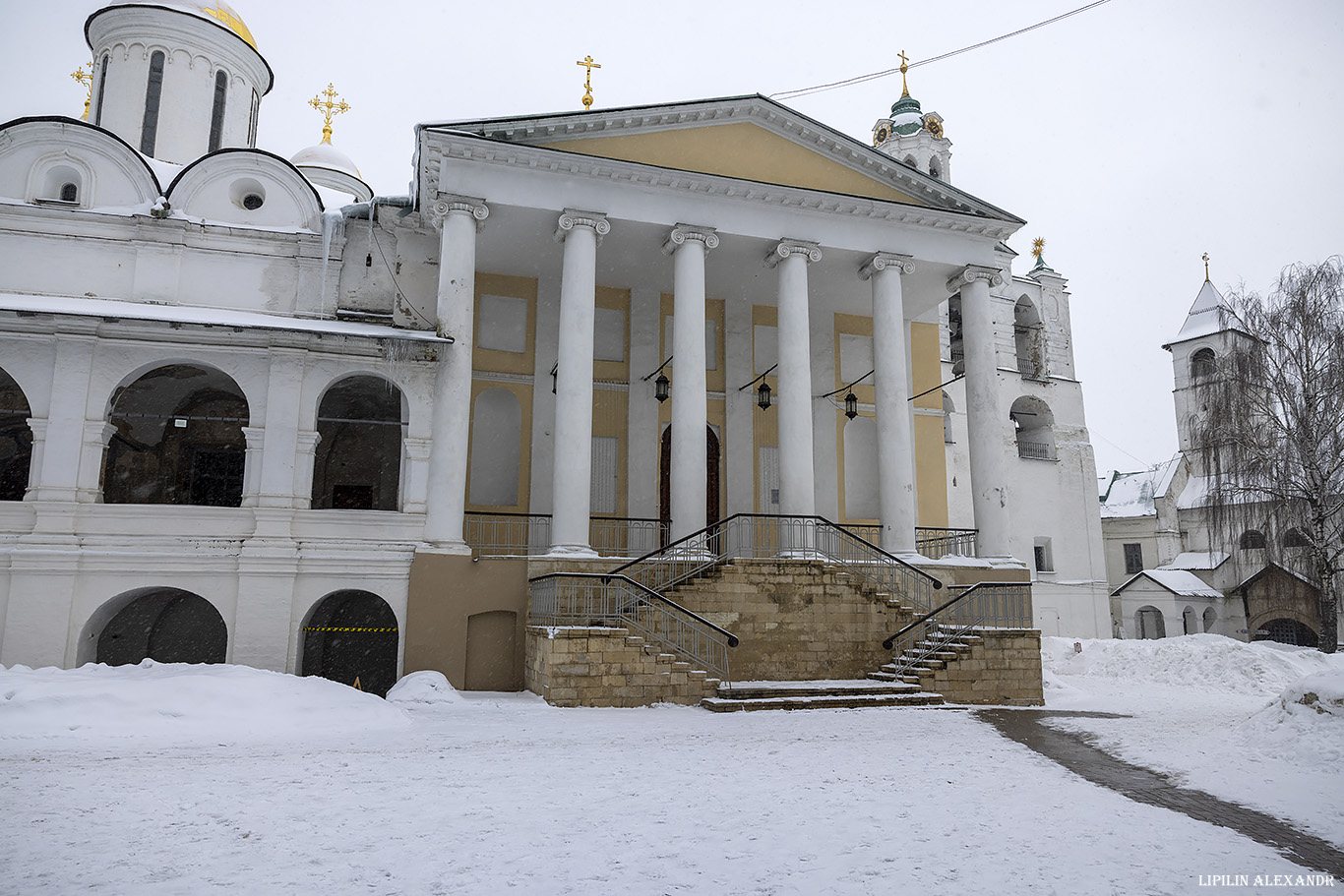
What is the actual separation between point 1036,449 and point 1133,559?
12.9 m

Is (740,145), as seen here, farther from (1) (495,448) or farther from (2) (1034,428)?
(2) (1034,428)

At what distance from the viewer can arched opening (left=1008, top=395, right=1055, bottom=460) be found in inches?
1598

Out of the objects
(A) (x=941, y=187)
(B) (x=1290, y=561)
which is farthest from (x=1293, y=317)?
(A) (x=941, y=187)

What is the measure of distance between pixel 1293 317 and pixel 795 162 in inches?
619

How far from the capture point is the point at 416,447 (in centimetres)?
1598

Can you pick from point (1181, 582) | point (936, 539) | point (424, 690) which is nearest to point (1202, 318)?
point (1181, 582)

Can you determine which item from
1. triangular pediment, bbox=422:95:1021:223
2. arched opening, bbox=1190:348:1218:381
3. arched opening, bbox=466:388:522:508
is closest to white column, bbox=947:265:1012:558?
triangular pediment, bbox=422:95:1021:223

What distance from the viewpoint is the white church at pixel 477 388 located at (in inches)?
587

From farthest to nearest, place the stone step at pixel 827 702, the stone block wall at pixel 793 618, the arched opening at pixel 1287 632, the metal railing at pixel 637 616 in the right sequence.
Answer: the arched opening at pixel 1287 632
the stone block wall at pixel 793 618
the metal railing at pixel 637 616
the stone step at pixel 827 702

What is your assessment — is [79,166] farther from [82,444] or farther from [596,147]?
[596,147]

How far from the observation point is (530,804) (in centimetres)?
664

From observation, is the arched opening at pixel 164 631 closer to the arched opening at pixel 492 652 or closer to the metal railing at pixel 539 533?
the metal railing at pixel 539 533

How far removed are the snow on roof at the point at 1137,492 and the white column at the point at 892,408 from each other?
3599 cm

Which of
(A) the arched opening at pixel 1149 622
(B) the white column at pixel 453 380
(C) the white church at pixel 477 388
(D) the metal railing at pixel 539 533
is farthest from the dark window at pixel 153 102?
(A) the arched opening at pixel 1149 622
